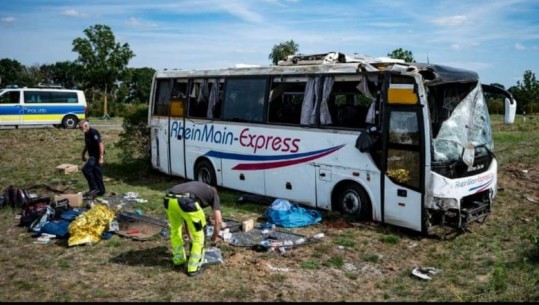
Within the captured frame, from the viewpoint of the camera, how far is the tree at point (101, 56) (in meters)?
37.6

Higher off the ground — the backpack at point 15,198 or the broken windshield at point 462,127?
the broken windshield at point 462,127

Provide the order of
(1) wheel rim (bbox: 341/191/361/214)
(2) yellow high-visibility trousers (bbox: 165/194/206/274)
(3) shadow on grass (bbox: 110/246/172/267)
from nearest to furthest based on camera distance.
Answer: (2) yellow high-visibility trousers (bbox: 165/194/206/274) → (3) shadow on grass (bbox: 110/246/172/267) → (1) wheel rim (bbox: 341/191/361/214)

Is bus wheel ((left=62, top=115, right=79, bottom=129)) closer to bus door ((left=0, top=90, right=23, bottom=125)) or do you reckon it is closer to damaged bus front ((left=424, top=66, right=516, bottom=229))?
bus door ((left=0, top=90, right=23, bottom=125))

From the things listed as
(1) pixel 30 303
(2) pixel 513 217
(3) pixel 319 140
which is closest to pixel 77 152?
(3) pixel 319 140

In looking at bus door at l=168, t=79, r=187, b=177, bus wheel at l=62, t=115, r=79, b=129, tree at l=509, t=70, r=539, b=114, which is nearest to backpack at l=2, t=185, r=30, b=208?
bus door at l=168, t=79, r=187, b=177

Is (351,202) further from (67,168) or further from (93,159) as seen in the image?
(67,168)

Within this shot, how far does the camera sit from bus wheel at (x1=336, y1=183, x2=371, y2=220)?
9195 mm

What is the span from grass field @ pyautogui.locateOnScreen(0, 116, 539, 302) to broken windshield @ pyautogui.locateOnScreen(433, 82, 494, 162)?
1.47 metres

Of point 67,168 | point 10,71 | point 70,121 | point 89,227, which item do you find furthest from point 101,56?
point 10,71

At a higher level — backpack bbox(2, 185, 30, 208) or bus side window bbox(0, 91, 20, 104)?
bus side window bbox(0, 91, 20, 104)

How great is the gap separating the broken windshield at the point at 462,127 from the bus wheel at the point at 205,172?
579 cm

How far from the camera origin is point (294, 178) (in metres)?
10.3

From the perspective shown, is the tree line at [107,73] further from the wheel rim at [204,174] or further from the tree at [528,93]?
the wheel rim at [204,174]

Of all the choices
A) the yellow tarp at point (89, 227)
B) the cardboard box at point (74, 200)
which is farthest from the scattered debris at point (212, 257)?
the cardboard box at point (74, 200)
